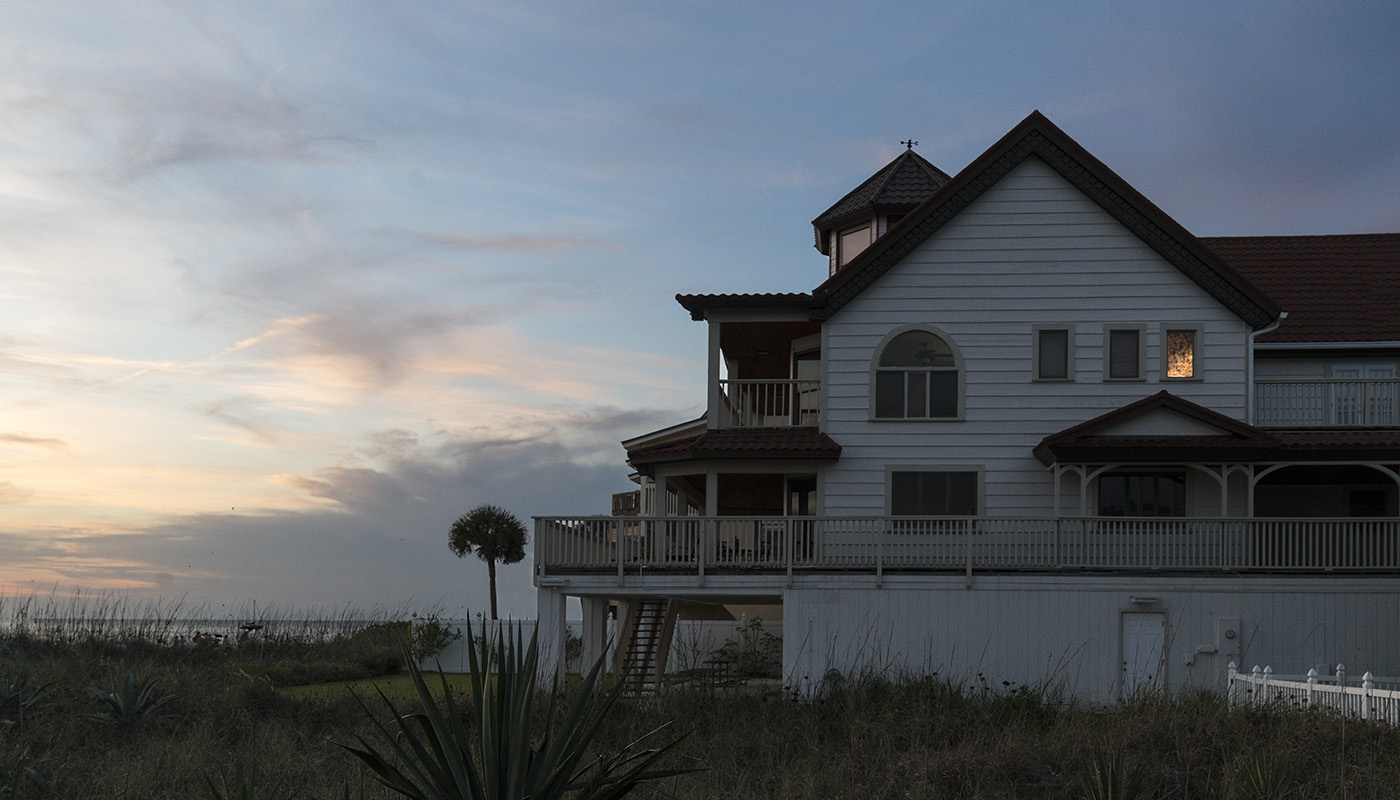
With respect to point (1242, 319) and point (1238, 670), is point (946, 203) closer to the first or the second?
point (1242, 319)

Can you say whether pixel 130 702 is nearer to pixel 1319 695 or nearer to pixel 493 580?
pixel 1319 695

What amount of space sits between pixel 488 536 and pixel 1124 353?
1345 inches

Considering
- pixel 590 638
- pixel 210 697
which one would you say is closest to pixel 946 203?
pixel 590 638

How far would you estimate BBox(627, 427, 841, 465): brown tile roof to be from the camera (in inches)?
971

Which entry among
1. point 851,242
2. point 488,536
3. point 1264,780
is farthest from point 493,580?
point 1264,780

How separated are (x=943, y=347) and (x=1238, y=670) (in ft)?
26.2

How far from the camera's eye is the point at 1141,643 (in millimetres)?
22516

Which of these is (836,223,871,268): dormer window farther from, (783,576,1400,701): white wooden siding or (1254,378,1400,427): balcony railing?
(783,576,1400,701): white wooden siding

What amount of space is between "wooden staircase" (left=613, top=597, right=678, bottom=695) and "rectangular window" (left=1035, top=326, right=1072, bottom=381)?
28.7 ft

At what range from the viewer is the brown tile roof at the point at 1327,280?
27859 millimetres

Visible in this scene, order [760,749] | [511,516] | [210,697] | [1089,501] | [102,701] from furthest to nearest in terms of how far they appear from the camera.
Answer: [511,516] < [1089,501] < [210,697] < [102,701] < [760,749]

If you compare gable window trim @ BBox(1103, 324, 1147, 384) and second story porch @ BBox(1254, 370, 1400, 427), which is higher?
gable window trim @ BBox(1103, 324, 1147, 384)

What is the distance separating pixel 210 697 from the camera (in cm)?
1969

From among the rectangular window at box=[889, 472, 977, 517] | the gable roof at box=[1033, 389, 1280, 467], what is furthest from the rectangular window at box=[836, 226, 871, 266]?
the gable roof at box=[1033, 389, 1280, 467]
